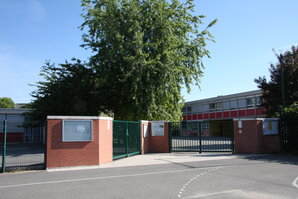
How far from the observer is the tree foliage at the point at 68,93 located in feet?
76.5

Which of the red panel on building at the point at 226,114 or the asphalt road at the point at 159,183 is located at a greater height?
the red panel on building at the point at 226,114

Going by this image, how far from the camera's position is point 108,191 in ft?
23.8

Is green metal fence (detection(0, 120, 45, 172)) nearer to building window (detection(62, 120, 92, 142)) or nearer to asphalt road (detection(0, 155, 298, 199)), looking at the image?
asphalt road (detection(0, 155, 298, 199))

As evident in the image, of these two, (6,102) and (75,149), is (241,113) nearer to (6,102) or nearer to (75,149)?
(75,149)

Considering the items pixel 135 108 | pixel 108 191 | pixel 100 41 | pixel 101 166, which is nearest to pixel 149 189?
pixel 108 191

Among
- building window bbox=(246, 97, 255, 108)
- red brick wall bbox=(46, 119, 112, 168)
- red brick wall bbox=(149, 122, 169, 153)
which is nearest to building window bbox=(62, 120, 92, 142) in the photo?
red brick wall bbox=(46, 119, 112, 168)

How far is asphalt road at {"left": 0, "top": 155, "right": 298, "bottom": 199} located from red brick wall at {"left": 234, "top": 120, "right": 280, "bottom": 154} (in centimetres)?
511

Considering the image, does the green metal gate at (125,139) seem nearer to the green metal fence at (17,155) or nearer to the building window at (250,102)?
the green metal fence at (17,155)

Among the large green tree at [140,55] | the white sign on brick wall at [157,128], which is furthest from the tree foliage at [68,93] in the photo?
the white sign on brick wall at [157,128]

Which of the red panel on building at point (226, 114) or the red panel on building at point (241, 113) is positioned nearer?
the red panel on building at point (241, 113)

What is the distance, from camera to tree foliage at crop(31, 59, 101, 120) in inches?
918

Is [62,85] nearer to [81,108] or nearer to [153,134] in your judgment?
[81,108]

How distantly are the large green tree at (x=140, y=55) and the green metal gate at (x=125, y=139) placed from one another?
5929mm

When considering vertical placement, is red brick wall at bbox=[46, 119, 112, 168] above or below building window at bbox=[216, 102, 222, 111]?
below
